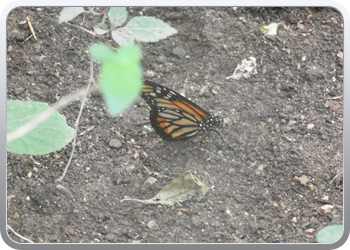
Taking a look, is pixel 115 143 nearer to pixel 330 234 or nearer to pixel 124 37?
pixel 124 37

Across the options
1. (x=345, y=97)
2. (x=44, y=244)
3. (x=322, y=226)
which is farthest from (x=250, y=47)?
(x=44, y=244)

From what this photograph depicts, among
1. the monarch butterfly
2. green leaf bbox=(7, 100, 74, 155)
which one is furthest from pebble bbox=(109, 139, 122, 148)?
green leaf bbox=(7, 100, 74, 155)

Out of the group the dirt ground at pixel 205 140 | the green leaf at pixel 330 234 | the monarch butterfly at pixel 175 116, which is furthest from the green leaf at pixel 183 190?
the green leaf at pixel 330 234

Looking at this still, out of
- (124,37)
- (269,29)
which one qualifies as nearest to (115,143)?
(124,37)

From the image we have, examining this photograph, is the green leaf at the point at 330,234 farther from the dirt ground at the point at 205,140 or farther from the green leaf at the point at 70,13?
the green leaf at the point at 70,13

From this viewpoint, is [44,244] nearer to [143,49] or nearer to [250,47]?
[143,49]
